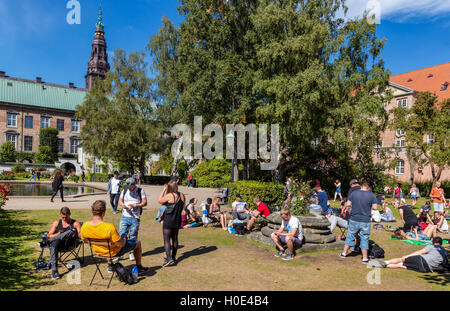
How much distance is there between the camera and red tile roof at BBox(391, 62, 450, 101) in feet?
154

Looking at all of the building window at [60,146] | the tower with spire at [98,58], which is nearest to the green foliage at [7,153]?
the building window at [60,146]

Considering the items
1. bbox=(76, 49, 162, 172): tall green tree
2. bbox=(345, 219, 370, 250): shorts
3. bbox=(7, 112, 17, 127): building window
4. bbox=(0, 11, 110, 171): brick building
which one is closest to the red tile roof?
bbox=(76, 49, 162, 172): tall green tree

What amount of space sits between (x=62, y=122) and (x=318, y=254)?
65076 mm

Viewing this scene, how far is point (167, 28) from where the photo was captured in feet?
115

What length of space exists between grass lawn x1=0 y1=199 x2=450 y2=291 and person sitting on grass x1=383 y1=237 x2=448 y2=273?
0.21m

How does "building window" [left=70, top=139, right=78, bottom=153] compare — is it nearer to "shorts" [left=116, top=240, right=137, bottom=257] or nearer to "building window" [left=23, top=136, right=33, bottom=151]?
"building window" [left=23, top=136, right=33, bottom=151]

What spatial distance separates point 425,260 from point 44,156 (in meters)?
59.1

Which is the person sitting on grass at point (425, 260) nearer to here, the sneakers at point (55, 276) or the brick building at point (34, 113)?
the sneakers at point (55, 276)

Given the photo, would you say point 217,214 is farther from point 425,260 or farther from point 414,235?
point 425,260

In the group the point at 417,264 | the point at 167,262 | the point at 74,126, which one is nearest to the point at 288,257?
the point at 417,264

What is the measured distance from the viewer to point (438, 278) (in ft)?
21.9

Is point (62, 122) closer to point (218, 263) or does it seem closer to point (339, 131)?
point (339, 131)

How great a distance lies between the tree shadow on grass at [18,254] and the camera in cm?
586

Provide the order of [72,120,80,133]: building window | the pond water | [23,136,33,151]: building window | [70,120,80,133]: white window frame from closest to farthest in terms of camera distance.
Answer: the pond water, [23,136,33,151]: building window, [70,120,80,133]: white window frame, [72,120,80,133]: building window
